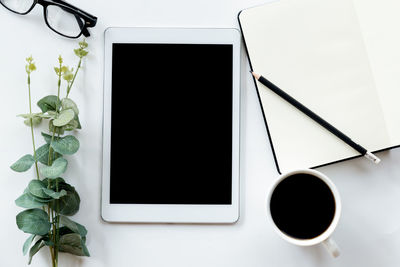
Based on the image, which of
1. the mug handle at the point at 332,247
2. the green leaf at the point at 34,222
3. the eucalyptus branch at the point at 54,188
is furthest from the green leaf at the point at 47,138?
the mug handle at the point at 332,247

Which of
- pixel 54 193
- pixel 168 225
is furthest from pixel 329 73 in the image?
pixel 54 193

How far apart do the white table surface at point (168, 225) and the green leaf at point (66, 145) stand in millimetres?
34

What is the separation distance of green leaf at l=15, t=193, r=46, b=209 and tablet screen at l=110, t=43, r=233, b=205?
0.11 metres

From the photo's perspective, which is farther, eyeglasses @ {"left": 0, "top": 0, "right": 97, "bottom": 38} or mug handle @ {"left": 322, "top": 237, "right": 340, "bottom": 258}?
eyeglasses @ {"left": 0, "top": 0, "right": 97, "bottom": 38}

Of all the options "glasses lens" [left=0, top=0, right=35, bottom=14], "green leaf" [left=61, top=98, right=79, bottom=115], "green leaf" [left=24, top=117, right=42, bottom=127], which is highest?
"glasses lens" [left=0, top=0, right=35, bottom=14]

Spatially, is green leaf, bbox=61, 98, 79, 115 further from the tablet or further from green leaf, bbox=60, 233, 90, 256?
green leaf, bbox=60, 233, 90, 256

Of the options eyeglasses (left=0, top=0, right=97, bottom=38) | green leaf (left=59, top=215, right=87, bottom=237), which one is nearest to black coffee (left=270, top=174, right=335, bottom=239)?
green leaf (left=59, top=215, right=87, bottom=237)

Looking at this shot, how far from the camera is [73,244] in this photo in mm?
625

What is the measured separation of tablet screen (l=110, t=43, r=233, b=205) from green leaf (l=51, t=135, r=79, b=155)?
57mm

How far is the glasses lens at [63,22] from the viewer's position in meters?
0.66

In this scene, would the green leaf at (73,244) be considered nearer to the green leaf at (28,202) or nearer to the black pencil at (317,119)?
the green leaf at (28,202)

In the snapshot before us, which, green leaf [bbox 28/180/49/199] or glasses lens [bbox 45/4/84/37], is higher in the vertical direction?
glasses lens [bbox 45/4/84/37]

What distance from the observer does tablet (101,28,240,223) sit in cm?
64

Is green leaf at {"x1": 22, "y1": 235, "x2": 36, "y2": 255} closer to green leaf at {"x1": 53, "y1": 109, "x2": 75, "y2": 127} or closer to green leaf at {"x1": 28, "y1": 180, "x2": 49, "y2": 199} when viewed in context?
green leaf at {"x1": 28, "y1": 180, "x2": 49, "y2": 199}
